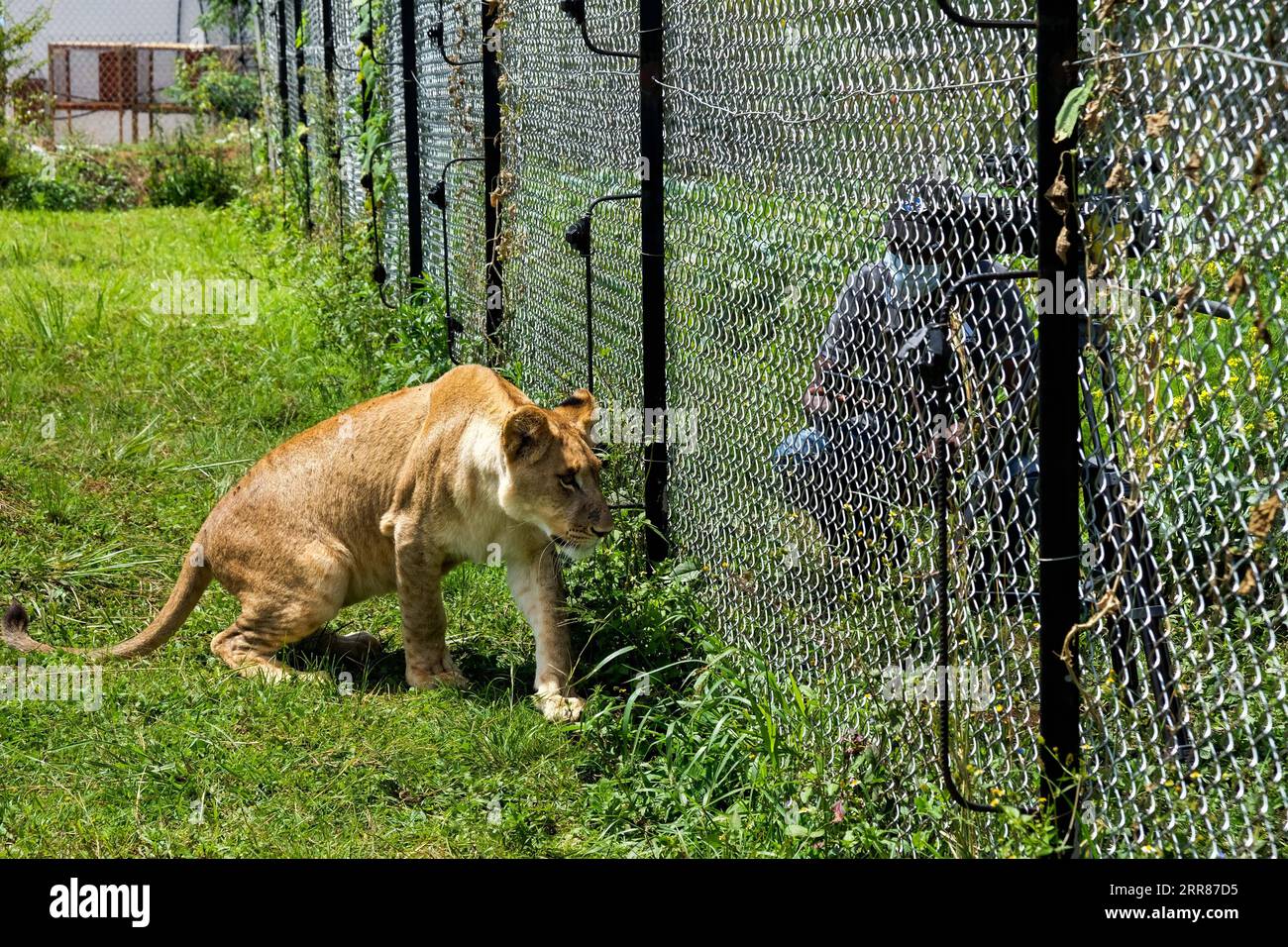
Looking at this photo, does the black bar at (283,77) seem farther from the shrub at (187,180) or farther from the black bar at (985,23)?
the black bar at (985,23)

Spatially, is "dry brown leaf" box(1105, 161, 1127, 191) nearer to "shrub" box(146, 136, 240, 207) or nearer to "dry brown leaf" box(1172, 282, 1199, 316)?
"dry brown leaf" box(1172, 282, 1199, 316)

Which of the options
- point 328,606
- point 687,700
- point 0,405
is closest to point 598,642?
point 687,700

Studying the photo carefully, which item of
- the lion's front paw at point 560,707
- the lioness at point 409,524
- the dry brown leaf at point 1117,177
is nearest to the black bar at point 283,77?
the lioness at point 409,524

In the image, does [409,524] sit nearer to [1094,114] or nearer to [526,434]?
[526,434]

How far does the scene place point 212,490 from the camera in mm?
6750

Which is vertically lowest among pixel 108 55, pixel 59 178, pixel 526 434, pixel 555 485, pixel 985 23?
pixel 555 485

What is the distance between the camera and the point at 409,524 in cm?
476

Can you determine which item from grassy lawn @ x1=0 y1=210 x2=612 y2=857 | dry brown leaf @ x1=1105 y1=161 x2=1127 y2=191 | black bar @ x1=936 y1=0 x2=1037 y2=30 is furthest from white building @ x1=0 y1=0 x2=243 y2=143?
dry brown leaf @ x1=1105 y1=161 x2=1127 y2=191

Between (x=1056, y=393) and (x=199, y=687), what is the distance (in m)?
3.18

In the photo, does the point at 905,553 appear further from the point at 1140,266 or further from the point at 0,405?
the point at 0,405

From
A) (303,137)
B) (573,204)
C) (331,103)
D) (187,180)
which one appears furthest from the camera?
(187,180)

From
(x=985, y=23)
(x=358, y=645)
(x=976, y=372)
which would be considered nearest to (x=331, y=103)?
(x=358, y=645)

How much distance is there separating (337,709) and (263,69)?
16564 millimetres

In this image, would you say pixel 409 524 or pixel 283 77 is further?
pixel 283 77
